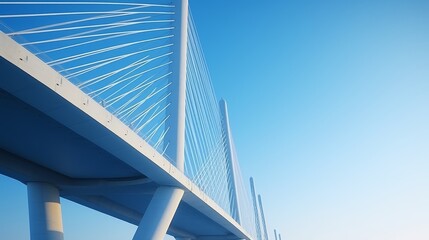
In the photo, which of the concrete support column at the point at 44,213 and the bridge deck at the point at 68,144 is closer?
the bridge deck at the point at 68,144

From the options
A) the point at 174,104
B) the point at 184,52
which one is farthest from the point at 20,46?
the point at 184,52

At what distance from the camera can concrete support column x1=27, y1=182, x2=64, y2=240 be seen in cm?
1340

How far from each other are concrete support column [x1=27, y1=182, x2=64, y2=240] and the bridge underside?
18.3 inches

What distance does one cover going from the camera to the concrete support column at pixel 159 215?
11773 mm

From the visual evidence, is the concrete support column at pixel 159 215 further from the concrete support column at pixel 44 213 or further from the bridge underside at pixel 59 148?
the concrete support column at pixel 44 213

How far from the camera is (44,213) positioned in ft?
45.4

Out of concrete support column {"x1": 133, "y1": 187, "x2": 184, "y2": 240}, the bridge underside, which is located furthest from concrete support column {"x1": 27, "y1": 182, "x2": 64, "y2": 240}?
concrete support column {"x1": 133, "y1": 187, "x2": 184, "y2": 240}

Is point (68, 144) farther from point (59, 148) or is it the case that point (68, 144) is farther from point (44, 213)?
point (44, 213)

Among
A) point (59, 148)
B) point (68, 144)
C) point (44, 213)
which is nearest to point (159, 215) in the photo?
point (68, 144)

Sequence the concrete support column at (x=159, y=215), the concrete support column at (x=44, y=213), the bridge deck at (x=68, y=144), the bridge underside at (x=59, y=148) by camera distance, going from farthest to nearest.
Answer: the concrete support column at (x=44, y=213)
the concrete support column at (x=159, y=215)
the bridge underside at (x=59, y=148)
the bridge deck at (x=68, y=144)

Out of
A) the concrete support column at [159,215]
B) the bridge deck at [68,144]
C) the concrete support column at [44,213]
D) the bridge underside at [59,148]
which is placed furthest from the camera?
the concrete support column at [44,213]

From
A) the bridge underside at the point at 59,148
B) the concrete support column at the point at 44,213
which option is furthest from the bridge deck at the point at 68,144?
the concrete support column at the point at 44,213

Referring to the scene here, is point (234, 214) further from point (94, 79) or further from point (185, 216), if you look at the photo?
point (94, 79)

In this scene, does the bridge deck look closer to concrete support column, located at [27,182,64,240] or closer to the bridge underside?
the bridge underside
